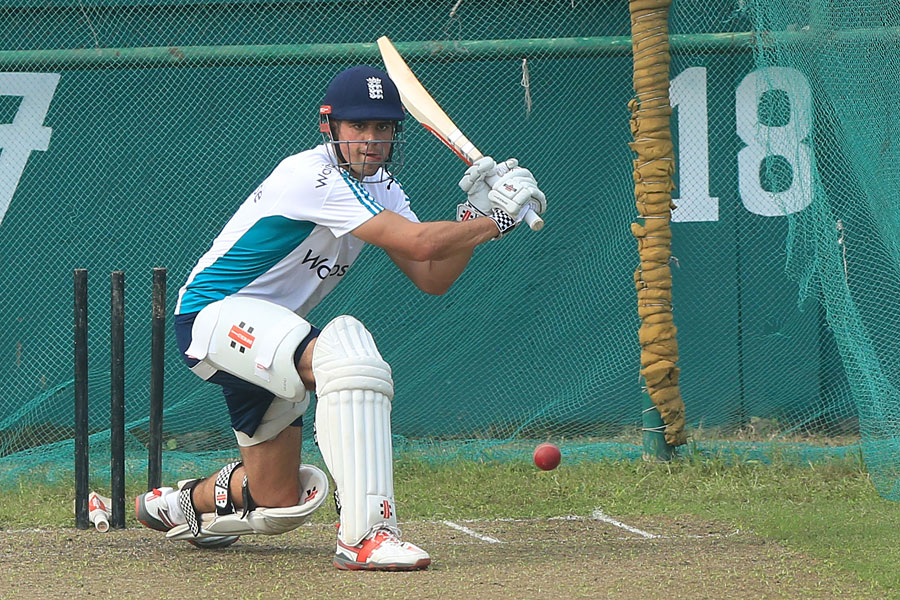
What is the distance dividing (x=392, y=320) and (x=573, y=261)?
1150 millimetres

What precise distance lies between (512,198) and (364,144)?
0.59 m

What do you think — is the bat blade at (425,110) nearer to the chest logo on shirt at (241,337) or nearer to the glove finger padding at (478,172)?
the glove finger padding at (478,172)

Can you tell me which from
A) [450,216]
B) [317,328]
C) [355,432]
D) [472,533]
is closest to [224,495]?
[317,328]

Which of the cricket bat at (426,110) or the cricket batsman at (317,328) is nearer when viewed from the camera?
the cricket batsman at (317,328)

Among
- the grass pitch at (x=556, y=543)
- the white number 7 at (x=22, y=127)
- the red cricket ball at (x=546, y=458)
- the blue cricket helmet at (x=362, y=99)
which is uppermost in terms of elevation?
the white number 7 at (x=22, y=127)

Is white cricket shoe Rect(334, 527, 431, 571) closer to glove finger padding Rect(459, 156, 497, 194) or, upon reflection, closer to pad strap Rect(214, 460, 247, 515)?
pad strap Rect(214, 460, 247, 515)

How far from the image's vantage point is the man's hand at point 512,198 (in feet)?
13.7

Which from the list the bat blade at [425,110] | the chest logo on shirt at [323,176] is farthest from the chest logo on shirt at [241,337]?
the bat blade at [425,110]

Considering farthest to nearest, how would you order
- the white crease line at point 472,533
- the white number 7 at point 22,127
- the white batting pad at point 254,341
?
the white number 7 at point 22,127 < the white crease line at point 472,533 < the white batting pad at point 254,341

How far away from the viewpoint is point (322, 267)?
4465 mm

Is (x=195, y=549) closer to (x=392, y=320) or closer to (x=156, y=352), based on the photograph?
(x=156, y=352)

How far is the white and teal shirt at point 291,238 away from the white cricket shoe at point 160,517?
0.82 meters

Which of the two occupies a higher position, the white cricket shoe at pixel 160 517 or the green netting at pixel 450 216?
the green netting at pixel 450 216

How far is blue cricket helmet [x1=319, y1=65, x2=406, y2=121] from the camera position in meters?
4.33
